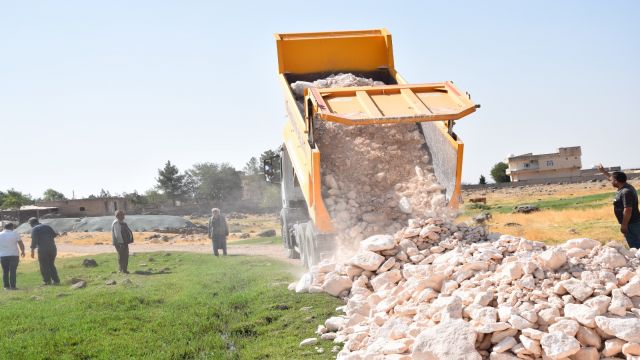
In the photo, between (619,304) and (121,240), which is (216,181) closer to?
(121,240)

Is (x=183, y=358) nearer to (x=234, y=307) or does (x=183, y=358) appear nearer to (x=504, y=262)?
(x=234, y=307)

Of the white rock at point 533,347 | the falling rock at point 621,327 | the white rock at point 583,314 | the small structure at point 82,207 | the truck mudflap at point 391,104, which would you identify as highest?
the truck mudflap at point 391,104

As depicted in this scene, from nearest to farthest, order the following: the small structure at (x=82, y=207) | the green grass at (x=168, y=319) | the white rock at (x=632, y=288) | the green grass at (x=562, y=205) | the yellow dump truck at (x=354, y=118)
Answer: the white rock at (x=632, y=288) → the green grass at (x=168, y=319) → the yellow dump truck at (x=354, y=118) → the green grass at (x=562, y=205) → the small structure at (x=82, y=207)

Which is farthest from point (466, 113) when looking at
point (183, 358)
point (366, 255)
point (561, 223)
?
point (561, 223)

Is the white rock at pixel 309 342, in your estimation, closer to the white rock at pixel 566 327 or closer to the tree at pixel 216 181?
the white rock at pixel 566 327

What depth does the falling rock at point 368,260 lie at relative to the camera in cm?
715

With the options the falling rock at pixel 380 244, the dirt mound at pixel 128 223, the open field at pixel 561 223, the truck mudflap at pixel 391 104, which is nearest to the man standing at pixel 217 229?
the open field at pixel 561 223

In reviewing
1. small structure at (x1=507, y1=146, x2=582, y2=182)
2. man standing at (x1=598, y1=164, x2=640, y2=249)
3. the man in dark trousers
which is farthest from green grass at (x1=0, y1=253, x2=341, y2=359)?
small structure at (x1=507, y1=146, x2=582, y2=182)

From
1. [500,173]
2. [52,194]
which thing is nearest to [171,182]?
[52,194]

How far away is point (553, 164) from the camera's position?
146 ft

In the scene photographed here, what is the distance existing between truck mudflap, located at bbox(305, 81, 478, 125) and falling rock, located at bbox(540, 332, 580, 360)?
4.31 metres

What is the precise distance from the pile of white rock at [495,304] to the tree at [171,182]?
48690 millimetres

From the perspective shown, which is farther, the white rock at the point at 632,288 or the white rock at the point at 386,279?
the white rock at the point at 386,279

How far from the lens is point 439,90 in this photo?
365 inches
